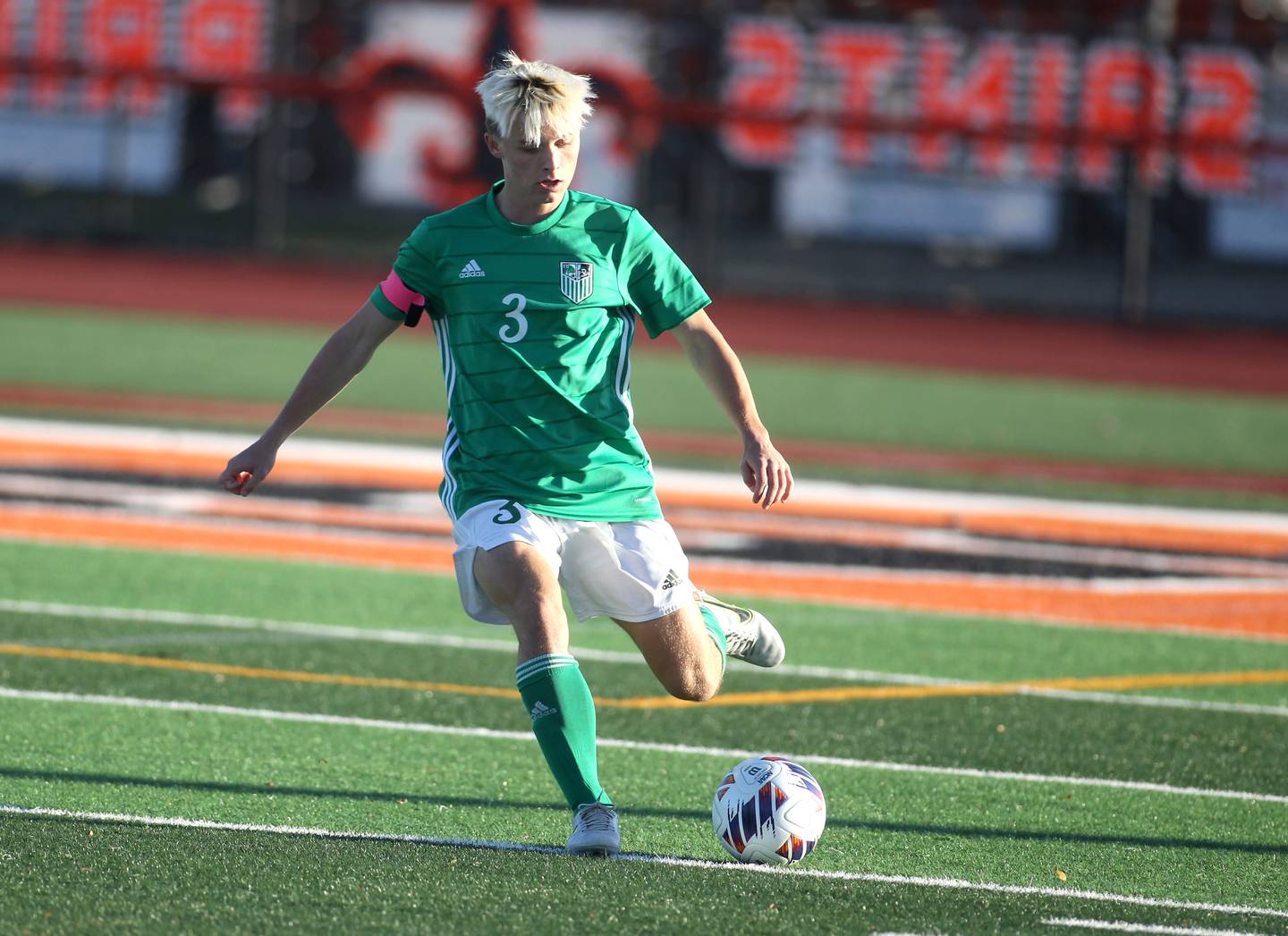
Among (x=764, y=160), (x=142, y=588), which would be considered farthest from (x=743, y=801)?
(x=764, y=160)

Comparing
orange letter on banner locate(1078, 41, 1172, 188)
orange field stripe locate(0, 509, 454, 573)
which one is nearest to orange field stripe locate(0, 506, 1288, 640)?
orange field stripe locate(0, 509, 454, 573)

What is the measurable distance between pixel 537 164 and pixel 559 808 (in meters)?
1.88

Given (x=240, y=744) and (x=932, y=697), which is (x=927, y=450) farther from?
(x=240, y=744)

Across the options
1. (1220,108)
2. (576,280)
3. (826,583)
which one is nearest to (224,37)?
(1220,108)

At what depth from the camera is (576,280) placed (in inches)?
203

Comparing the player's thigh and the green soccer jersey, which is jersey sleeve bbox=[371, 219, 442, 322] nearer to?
the green soccer jersey

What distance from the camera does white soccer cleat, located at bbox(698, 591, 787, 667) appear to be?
564cm

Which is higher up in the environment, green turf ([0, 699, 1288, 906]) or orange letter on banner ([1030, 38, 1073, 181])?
orange letter on banner ([1030, 38, 1073, 181])

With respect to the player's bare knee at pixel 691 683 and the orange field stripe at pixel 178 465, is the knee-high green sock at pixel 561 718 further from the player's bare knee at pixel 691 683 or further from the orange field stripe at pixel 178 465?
the orange field stripe at pixel 178 465

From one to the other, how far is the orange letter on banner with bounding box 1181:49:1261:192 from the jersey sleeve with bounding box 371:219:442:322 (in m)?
22.4

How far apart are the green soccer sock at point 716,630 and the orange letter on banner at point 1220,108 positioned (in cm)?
2197

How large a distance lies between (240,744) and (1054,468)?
9.78 metres

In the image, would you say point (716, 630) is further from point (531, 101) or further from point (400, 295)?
point (531, 101)

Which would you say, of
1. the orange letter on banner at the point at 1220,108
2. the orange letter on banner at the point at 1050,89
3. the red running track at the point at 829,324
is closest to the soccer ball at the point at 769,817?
the red running track at the point at 829,324
